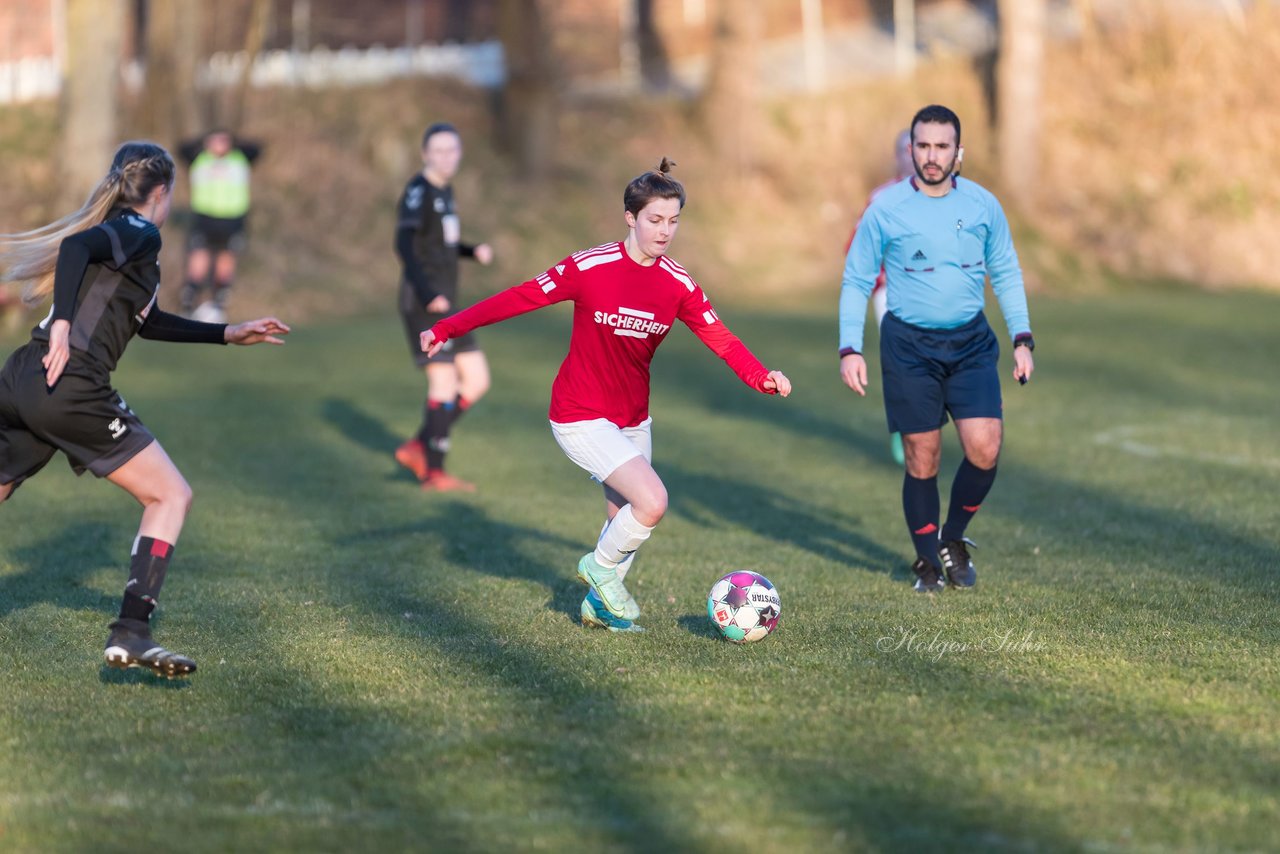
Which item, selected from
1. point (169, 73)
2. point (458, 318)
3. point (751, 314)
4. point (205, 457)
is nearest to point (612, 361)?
point (458, 318)

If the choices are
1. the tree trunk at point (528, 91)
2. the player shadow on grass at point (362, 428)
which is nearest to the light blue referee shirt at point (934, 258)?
the player shadow on grass at point (362, 428)

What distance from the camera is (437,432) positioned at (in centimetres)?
1172

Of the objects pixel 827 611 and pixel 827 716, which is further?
pixel 827 611

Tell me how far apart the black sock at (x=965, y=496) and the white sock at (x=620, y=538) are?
6.30 ft

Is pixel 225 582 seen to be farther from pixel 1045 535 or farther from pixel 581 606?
pixel 1045 535

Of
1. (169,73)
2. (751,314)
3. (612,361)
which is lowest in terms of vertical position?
(751,314)

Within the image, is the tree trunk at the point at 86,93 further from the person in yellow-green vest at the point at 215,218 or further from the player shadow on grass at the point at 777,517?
the player shadow on grass at the point at 777,517

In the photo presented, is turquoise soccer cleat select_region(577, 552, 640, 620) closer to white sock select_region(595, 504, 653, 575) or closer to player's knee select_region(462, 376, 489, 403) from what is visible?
white sock select_region(595, 504, 653, 575)

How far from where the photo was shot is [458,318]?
22.9 ft

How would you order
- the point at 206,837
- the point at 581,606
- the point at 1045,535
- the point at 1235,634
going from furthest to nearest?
the point at 1045,535, the point at 581,606, the point at 1235,634, the point at 206,837

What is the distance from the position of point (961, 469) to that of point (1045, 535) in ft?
5.55

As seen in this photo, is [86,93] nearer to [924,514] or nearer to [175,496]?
[924,514]

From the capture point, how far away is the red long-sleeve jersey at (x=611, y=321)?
6.92 m

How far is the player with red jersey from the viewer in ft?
22.6
